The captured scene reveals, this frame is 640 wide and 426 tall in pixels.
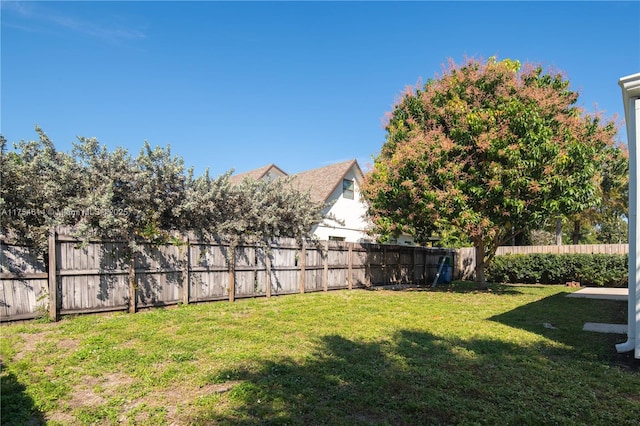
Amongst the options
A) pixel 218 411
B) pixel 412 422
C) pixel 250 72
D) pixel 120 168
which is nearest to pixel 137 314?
pixel 120 168

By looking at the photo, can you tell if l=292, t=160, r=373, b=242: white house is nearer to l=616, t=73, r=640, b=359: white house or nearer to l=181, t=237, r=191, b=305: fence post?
l=181, t=237, r=191, b=305: fence post

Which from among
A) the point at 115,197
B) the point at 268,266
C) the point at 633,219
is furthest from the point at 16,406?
the point at 633,219

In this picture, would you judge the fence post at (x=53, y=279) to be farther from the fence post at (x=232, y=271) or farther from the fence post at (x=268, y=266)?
the fence post at (x=268, y=266)

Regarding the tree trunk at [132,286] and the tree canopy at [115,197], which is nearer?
the tree canopy at [115,197]

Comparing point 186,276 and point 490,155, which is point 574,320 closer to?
point 490,155

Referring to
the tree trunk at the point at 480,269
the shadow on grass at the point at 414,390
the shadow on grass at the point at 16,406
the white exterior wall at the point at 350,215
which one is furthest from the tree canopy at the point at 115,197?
the white exterior wall at the point at 350,215

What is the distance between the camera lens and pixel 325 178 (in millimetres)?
19906

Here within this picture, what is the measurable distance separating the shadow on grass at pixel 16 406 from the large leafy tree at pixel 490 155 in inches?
389

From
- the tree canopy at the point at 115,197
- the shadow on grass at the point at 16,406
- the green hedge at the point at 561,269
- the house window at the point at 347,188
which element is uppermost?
the house window at the point at 347,188

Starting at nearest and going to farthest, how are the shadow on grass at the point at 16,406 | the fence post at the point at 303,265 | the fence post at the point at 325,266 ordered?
the shadow on grass at the point at 16,406, the fence post at the point at 303,265, the fence post at the point at 325,266

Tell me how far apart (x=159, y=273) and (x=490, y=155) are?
9334 millimetres

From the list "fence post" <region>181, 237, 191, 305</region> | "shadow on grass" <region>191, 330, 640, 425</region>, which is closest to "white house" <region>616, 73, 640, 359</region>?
"shadow on grass" <region>191, 330, 640, 425</region>

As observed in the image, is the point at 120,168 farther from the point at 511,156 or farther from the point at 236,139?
the point at 511,156

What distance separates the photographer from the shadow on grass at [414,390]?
314 centimetres
